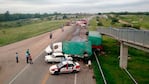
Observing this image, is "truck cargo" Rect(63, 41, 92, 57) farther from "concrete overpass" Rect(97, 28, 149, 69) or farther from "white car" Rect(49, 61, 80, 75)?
"white car" Rect(49, 61, 80, 75)

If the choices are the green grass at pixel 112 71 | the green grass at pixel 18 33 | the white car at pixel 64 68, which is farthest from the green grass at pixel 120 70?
the green grass at pixel 18 33

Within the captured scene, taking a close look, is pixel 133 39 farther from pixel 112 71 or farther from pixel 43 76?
pixel 43 76

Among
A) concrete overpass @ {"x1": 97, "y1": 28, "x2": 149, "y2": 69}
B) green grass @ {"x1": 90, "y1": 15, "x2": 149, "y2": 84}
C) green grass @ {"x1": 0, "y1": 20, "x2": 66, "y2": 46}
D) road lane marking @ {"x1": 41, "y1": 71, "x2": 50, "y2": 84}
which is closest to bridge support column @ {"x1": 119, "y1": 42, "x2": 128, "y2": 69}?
→ concrete overpass @ {"x1": 97, "y1": 28, "x2": 149, "y2": 69}

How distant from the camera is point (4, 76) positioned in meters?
27.2

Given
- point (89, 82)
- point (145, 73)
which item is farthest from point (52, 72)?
point (145, 73)

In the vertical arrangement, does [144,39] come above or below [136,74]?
above

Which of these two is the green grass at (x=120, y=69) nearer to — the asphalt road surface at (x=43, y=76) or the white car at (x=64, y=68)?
the asphalt road surface at (x=43, y=76)

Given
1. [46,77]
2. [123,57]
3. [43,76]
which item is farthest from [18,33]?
[46,77]

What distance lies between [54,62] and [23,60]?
4814 mm

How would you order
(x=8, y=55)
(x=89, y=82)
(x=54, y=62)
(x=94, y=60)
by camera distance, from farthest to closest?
(x=8, y=55), (x=94, y=60), (x=54, y=62), (x=89, y=82)

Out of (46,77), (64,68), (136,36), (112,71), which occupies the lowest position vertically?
(112,71)

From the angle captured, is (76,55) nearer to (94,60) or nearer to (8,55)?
(94,60)

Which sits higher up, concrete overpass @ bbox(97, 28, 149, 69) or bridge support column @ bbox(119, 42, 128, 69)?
concrete overpass @ bbox(97, 28, 149, 69)

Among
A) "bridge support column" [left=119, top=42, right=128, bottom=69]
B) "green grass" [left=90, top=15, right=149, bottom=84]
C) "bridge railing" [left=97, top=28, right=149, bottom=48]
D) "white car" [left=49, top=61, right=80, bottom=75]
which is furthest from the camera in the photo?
"bridge support column" [left=119, top=42, right=128, bottom=69]
